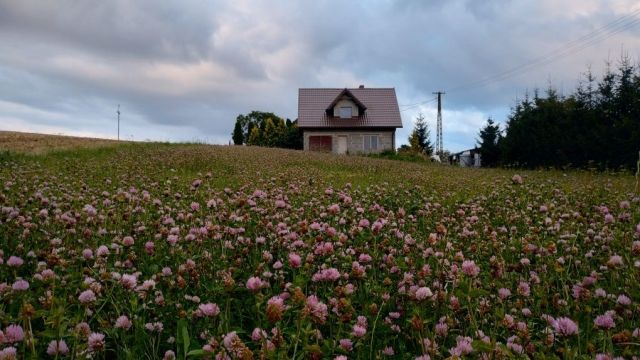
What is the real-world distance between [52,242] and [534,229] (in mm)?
4443

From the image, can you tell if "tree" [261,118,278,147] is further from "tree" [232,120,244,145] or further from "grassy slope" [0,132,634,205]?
"grassy slope" [0,132,634,205]

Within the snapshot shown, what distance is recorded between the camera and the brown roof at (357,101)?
4650cm

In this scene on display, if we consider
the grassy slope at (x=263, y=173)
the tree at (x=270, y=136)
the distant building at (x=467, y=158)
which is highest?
the tree at (x=270, y=136)

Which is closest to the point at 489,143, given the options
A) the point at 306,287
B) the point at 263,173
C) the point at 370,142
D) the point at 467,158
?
the point at 370,142

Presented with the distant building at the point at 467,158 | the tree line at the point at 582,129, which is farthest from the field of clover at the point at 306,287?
the distant building at the point at 467,158

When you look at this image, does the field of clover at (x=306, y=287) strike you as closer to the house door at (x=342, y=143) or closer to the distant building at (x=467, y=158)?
the house door at (x=342, y=143)

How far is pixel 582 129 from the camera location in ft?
91.3

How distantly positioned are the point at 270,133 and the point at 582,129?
43.3 metres

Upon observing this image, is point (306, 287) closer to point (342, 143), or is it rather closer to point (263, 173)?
point (263, 173)

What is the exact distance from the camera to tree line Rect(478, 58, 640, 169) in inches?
994

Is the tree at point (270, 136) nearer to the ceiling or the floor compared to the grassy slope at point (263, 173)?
nearer to the ceiling

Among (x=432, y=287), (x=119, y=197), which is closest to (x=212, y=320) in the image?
(x=432, y=287)

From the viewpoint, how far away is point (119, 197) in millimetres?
4992

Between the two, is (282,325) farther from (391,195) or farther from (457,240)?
(391,195)
